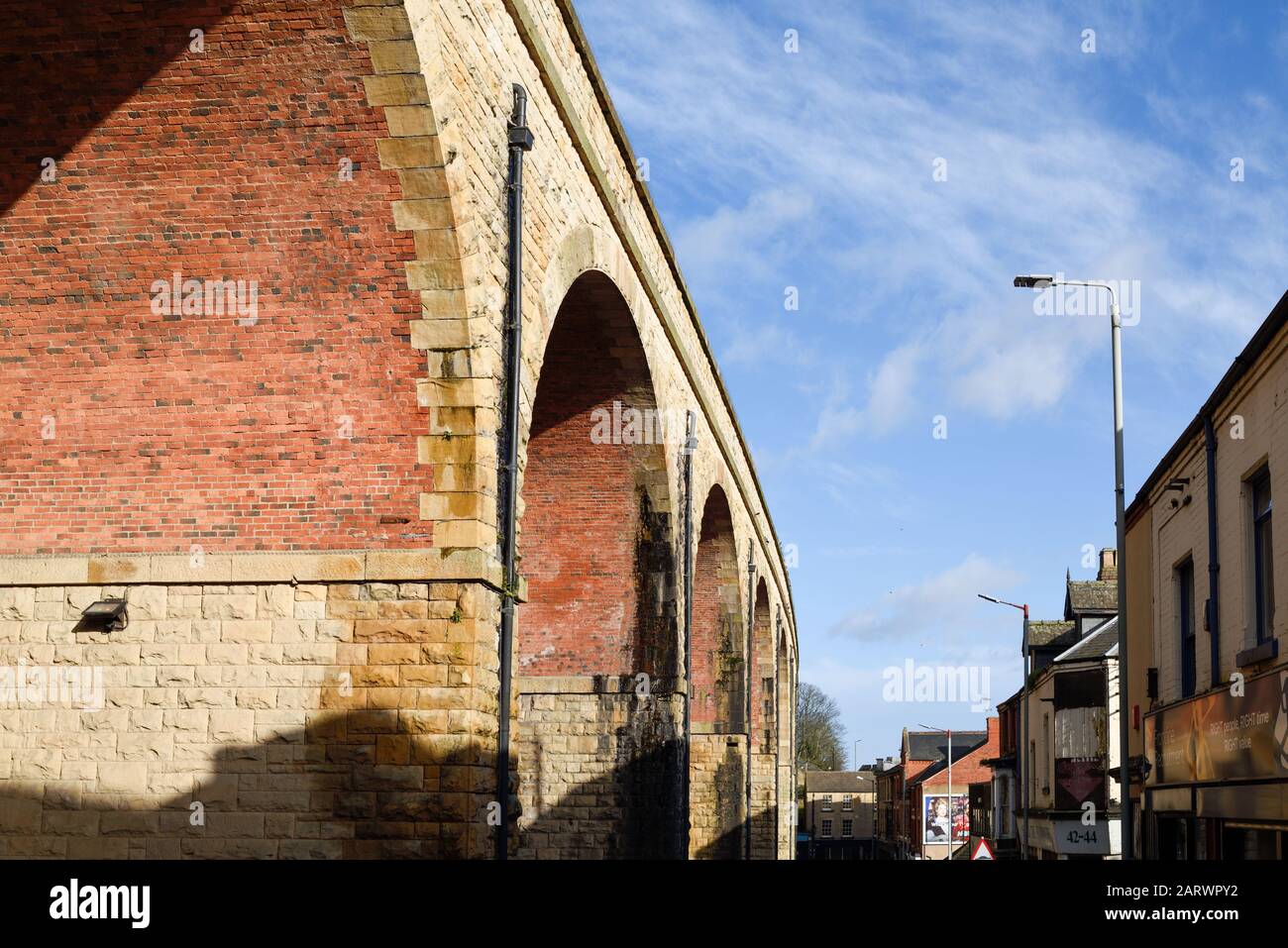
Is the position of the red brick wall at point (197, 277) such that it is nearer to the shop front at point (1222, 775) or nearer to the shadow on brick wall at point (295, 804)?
the shadow on brick wall at point (295, 804)

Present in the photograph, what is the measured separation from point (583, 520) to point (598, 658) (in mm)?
1787

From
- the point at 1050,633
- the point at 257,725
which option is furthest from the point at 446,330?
the point at 1050,633

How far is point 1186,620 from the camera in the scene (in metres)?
18.2

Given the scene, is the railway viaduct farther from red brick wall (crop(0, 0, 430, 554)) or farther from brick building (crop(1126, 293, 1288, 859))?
brick building (crop(1126, 293, 1288, 859))

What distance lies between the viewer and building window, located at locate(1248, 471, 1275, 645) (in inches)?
558

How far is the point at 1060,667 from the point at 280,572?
81.7 feet

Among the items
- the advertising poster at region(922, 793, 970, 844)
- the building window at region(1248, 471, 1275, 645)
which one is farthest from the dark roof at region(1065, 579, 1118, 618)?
the advertising poster at region(922, 793, 970, 844)

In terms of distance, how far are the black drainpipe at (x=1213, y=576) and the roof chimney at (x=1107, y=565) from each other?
26164 mm

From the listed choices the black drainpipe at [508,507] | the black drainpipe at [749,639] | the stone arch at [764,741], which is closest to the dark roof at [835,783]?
the stone arch at [764,741]

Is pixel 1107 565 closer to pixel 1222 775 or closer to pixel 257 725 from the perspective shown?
pixel 1222 775
